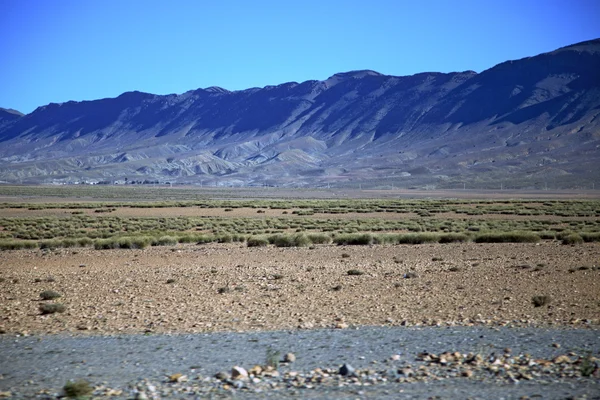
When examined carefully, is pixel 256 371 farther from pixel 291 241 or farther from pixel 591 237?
pixel 591 237

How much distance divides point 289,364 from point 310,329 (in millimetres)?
2270

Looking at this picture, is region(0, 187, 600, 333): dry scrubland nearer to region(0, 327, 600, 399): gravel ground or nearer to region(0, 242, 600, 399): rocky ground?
region(0, 242, 600, 399): rocky ground

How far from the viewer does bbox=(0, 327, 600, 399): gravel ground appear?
26.0 feet

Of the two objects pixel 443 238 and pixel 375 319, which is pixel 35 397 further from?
pixel 443 238

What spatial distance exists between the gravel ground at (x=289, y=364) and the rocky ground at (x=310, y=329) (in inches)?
1.2

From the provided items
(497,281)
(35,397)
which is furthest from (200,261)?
(35,397)

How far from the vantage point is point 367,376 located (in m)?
8.48

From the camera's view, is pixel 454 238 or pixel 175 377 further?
pixel 454 238

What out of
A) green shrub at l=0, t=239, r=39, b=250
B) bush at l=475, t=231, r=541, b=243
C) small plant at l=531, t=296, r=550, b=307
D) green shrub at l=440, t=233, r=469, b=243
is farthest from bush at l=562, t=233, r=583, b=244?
green shrub at l=0, t=239, r=39, b=250

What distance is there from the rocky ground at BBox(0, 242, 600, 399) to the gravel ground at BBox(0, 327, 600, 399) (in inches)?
1.2

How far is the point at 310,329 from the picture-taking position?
37.5 feet

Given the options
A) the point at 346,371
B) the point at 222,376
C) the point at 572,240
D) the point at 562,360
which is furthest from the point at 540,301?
the point at 572,240

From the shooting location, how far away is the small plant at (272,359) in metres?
8.97

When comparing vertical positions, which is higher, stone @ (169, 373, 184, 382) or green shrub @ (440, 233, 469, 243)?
stone @ (169, 373, 184, 382)
